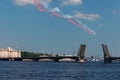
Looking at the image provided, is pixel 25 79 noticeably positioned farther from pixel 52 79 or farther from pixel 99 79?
pixel 99 79

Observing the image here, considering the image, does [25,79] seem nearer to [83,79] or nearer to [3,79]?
[3,79]

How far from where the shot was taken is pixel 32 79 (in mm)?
96188

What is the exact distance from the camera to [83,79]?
98.9m

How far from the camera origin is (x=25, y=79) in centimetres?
9494

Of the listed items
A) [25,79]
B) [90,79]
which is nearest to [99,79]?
[90,79]

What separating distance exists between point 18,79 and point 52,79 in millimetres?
6814

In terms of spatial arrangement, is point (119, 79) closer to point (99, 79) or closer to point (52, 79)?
point (99, 79)

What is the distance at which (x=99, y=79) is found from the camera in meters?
99.1

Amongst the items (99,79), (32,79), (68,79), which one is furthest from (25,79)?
(99,79)

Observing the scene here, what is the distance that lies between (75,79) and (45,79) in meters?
5.98

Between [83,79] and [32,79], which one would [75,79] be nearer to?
[83,79]

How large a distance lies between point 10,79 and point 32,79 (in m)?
4.32

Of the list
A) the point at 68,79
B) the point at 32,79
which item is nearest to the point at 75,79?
the point at 68,79

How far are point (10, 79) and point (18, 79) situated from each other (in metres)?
1.58
